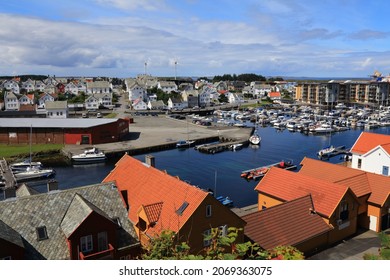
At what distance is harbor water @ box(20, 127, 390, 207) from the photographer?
1547 inches

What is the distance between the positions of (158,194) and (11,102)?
9087 cm

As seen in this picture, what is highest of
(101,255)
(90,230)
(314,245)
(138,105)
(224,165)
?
(138,105)

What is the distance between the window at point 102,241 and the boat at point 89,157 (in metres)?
34.6

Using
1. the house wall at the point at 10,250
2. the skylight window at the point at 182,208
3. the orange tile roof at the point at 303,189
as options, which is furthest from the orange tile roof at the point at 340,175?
the house wall at the point at 10,250

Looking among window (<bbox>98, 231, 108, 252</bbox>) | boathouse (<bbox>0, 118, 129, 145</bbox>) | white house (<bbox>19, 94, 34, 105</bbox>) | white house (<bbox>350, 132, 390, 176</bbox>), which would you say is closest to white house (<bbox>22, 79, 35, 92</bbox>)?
white house (<bbox>19, 94, 34, 105</bbox>)

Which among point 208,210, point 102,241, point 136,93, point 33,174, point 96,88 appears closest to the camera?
point 102,241

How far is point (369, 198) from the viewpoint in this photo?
81.3 feet

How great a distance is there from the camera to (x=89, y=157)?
48938 mm

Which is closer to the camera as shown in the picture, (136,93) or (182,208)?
(182,208)

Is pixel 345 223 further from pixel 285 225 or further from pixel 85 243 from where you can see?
pixel 85 243

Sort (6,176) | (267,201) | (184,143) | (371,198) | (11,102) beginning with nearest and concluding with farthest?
1. (371,198)
2. (267,201)
3. (6,176)
4. (184,143)
5. (11,102)

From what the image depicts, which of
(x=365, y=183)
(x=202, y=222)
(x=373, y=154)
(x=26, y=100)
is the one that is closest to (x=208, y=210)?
(x=202, y=222)

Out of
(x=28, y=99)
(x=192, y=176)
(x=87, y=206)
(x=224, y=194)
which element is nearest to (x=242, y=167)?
(x=192, y=176)

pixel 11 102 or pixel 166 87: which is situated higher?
pixel 166 87
